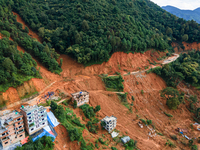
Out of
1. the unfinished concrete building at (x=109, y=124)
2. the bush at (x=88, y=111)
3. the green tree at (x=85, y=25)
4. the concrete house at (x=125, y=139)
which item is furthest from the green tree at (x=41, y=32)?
the concrete house at (x=125, y=139)

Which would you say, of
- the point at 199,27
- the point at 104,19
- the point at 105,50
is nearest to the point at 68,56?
the point at 105,50

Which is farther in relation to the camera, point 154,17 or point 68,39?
point 154,17

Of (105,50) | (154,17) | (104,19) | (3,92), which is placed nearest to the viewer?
(3,92)

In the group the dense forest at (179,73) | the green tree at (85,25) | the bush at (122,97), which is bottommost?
the bush at (122,97)

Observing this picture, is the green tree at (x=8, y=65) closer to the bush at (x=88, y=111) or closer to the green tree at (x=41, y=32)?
the bush at (x=88, y=111)

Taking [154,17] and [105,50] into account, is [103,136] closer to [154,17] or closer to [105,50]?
[105,50]

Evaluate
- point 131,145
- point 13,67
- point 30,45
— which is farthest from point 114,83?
point 30,45

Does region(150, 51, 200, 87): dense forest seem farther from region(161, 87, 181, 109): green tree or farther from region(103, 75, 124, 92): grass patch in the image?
region(103, 75, 124, 92): grass patch
